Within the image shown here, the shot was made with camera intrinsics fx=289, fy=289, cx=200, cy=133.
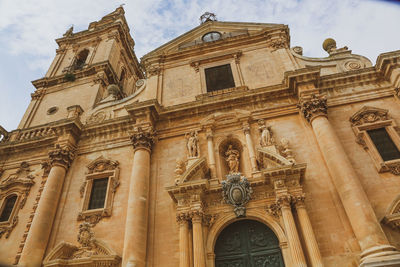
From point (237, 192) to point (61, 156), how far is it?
8.54 meters

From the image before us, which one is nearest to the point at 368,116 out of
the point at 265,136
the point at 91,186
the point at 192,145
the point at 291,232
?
the point at 265,136

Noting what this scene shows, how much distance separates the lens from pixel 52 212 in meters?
12.2

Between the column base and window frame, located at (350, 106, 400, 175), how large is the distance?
3.26 metres

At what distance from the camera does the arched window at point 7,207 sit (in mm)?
13324

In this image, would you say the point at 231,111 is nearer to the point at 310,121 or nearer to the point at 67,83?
the point at 310,121

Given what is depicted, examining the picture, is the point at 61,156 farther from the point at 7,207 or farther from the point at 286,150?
the point at 286,150

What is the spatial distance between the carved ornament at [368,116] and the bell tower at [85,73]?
12831 millimetres

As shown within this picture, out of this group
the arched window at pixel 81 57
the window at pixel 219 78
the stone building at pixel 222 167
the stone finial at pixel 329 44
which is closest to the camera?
the stone building at pixel 222 167

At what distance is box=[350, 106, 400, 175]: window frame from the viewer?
34.2ft

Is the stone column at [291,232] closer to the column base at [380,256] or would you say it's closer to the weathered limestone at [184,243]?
Result: the column base at [380,256]

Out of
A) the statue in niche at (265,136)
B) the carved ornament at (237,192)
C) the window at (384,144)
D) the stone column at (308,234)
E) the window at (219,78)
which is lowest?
the stone column at (308,234)

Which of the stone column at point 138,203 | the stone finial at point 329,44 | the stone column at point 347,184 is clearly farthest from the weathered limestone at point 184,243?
the stone finial at point 329,44

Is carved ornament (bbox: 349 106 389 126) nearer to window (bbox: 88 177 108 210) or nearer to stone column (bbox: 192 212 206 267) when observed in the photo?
stone column (bbox: 192 212 206 267)

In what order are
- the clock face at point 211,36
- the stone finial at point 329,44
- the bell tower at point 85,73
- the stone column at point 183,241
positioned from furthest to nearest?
the bell tower at point 85,73
the clock face at point 211,36
the stone finial at point 329,44
the stone column at point 183,241
